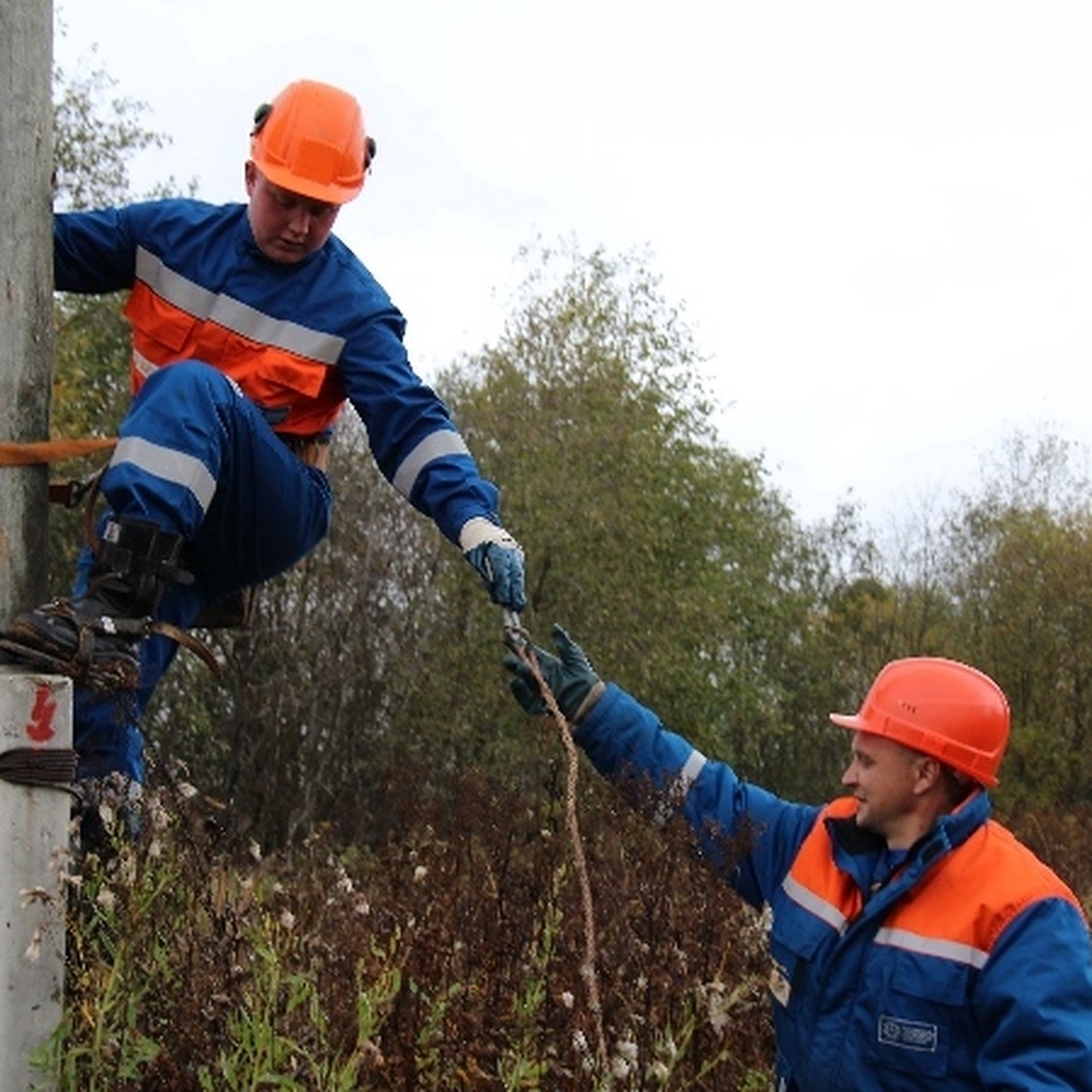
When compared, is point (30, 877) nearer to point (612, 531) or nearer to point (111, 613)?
point (111, 613)

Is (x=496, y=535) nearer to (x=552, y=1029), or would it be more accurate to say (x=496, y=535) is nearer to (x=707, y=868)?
(x=707, y=868)

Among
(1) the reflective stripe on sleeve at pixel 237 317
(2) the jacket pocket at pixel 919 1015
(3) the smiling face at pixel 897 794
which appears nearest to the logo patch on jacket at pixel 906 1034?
(2) the jacket pocket at pixel 919 1015

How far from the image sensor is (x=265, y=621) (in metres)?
20.8

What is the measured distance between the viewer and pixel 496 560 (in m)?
4.41

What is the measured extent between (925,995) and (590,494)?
24622mm

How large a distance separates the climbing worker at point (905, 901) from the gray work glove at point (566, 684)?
0.6 inches

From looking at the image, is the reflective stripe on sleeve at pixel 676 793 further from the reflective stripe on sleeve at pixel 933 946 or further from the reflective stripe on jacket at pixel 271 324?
the reflective stripe on jacket at pixel 271 324

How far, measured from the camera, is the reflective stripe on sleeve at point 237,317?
14.7 ft

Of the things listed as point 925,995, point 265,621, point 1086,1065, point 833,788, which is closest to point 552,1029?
point 925,995

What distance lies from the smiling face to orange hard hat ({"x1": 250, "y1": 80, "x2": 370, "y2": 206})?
1829mm

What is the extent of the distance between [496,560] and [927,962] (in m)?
1.43

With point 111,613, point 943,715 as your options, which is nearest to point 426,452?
point 111,613

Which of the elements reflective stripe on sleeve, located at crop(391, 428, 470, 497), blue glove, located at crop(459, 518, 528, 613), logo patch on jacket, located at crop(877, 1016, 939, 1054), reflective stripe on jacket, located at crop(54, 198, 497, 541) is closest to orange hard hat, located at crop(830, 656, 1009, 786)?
logo patch on jacket, located at crop(877, 1016, 939, 1054)

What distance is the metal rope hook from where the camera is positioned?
326 cm
